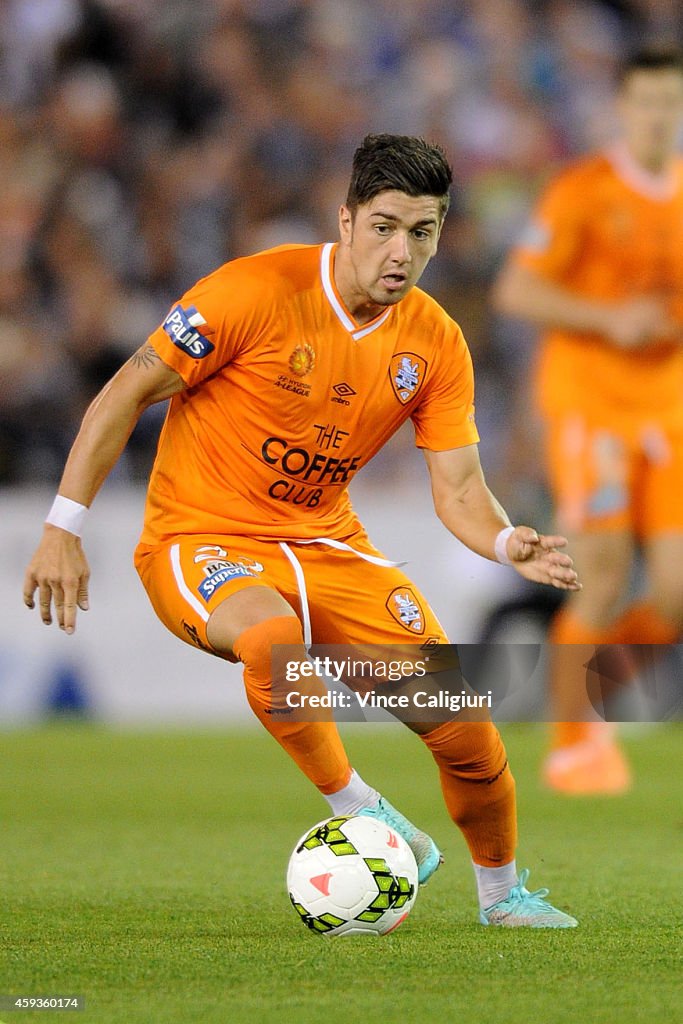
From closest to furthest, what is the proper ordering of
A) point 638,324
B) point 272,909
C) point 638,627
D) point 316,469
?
point 272,909, point 316,469, point 638,324, point 638,627

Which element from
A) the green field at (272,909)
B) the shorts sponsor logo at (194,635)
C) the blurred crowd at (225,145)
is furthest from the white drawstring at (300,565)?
the blurred crowd at (225,145)

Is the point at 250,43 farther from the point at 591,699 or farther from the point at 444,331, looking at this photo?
the point at 444,331

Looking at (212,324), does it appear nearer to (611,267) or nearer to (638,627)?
(611,267)

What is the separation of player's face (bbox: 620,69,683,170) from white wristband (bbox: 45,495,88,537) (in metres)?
4.06

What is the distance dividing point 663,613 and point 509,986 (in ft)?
13.9

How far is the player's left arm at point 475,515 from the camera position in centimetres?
404

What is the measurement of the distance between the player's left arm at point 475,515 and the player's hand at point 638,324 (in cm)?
258

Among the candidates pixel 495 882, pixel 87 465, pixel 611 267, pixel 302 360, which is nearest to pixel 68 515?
pixel 87 465

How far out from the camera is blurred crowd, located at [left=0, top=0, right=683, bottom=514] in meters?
11.0

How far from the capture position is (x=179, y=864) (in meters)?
5.38

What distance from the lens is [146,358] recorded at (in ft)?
14.0

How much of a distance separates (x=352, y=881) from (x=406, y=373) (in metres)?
1.44

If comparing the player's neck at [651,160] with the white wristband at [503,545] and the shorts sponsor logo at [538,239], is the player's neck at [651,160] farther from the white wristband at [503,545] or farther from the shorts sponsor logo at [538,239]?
the white wristband at [503,545]

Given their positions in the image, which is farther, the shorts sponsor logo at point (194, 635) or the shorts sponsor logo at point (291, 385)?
the shorts sponsor logo at point (291, 385)
